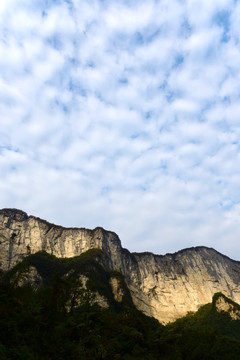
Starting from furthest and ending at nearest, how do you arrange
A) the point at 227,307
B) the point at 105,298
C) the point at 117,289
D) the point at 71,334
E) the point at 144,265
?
1. the point at 144,265
2. the point at 227,307
3. the point at 117,289
4. the point at 105,298
5. the point at 71,334

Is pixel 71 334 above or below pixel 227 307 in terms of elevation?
below

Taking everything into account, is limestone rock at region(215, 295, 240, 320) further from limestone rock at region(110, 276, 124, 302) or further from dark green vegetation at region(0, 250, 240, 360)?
dark green vegetation at region(0, 250, 240, 360)

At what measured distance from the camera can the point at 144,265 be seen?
10219 centimetres

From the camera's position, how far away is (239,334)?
221ft

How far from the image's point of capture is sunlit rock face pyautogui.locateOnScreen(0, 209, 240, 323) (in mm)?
85375

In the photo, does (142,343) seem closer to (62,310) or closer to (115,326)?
(115,326)

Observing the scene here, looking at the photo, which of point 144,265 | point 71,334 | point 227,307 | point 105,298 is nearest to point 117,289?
point 105,298

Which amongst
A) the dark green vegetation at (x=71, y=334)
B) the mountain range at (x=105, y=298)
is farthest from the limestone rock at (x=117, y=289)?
the dark green vegetation at (x=71, y=334)

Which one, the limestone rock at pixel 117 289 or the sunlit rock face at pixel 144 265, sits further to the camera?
the sunlit rock face at pixel 144 265

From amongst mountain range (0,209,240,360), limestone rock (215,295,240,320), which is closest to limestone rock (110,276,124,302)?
mountain range (0,209,240,360)

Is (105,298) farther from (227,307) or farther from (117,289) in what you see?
(227,307)

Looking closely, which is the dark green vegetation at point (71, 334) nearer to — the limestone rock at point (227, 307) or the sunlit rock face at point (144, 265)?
the limestone rock at point (227, 307)

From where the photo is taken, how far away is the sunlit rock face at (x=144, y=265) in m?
85.4

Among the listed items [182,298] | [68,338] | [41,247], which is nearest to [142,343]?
[68,338]
